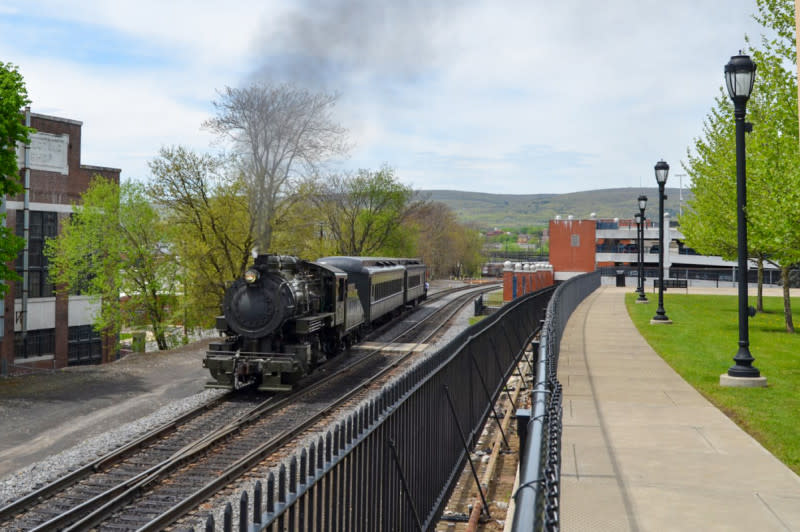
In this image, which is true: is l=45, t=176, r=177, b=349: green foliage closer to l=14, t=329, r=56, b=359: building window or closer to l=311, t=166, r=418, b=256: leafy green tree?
l=14, t=329, r=56, b=359: building window

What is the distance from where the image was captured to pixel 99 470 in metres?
9.98

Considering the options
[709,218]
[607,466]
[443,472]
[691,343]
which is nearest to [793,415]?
[607,466]

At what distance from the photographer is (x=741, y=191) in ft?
42.1

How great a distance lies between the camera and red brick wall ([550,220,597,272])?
70938 mm

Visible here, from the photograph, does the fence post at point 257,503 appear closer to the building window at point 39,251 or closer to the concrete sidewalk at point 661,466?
the concrete sidewalk at point 661,466

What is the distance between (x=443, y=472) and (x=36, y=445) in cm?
878

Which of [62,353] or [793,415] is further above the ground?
[793,415]

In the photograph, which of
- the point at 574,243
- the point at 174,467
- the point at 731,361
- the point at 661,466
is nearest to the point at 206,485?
the point at 174,467

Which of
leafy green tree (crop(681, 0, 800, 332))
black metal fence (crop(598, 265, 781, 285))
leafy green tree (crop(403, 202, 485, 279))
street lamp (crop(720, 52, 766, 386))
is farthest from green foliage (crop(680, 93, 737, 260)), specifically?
leafy green tree (crop(403, 202, 485, 279))

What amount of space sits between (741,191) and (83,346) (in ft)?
106

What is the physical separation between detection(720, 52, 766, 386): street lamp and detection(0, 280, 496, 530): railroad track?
8.13 meters

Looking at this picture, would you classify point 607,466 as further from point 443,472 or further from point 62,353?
point 62,353

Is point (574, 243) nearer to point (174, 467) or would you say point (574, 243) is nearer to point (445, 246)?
point (445, 246)

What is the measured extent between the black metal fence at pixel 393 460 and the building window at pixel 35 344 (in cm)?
2795
